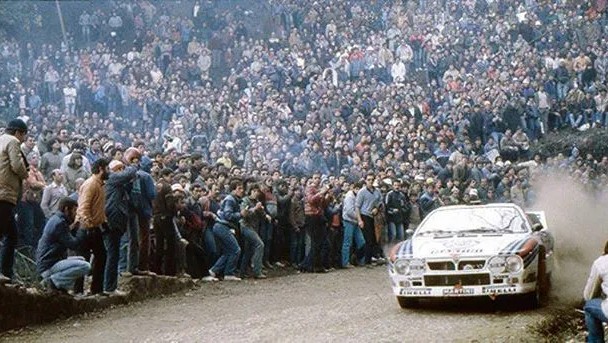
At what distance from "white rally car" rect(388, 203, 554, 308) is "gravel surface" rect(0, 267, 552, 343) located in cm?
32

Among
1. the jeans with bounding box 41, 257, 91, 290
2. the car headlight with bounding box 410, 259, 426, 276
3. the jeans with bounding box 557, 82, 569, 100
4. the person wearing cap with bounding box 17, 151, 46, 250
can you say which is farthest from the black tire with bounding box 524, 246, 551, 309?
the jeans with bounding box 557, 82, 569, 100

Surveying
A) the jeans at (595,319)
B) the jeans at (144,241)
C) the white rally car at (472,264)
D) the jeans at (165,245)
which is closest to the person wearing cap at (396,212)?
the jeans at (165,245)

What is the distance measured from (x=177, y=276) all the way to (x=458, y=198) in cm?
998

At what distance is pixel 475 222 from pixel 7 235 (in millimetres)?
6326

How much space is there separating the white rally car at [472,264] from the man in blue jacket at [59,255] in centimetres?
423

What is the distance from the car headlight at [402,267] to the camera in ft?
37.4

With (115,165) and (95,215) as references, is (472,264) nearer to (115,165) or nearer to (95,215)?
(95,215)

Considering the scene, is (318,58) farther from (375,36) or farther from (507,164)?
(507,164)

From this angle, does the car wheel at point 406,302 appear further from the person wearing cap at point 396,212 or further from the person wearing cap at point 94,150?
the person wearing cap at point 396,212

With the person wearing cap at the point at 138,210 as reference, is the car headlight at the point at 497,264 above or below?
below

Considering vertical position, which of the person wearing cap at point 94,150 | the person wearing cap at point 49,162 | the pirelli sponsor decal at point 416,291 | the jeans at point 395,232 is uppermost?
the person wearing cap at point 94,150

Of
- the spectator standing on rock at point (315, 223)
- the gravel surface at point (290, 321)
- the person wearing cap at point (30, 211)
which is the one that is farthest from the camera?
the spectator standing on rock at point (315, 223)

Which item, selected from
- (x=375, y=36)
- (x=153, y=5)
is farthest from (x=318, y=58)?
(x=153, y=5)

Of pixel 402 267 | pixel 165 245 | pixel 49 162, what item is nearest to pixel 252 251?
pixel 165 245
